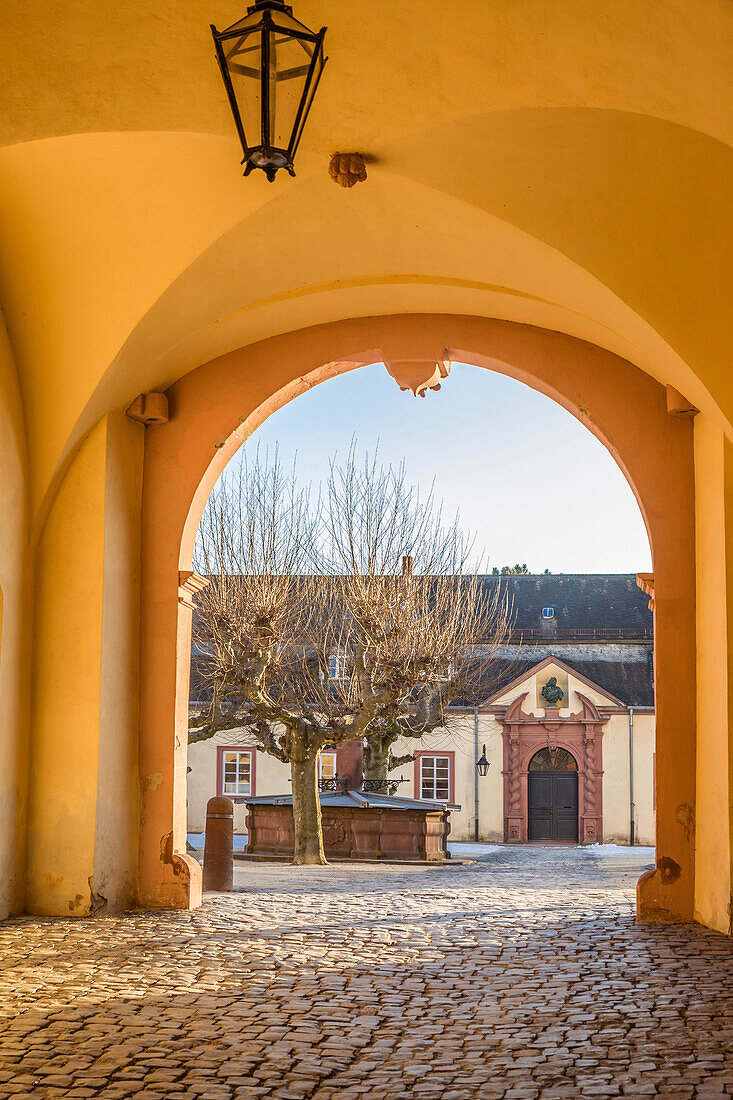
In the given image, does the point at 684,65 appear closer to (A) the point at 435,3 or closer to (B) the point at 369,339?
(A) the point at 435,3

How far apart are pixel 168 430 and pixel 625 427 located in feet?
11.9

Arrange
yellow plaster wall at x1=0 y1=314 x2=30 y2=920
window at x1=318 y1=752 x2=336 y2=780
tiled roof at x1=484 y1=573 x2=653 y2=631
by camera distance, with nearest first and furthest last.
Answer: yellow plaster wall at x1=0 y1=314 x2=30 y2=920 < window at x1=318 y1=752 x2=336 y2=780 < tiled roof at x1=484 y1=573 x2=653 y2=631

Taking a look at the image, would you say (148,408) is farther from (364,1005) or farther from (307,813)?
(307,813)

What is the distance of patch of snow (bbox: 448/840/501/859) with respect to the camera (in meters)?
22.0

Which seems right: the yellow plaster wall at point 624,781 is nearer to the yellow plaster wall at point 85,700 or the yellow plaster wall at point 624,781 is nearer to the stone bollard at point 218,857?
the stone bollard at point 218,857

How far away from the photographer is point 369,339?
8773 millimetres

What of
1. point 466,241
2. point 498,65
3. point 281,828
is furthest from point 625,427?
point 281,828

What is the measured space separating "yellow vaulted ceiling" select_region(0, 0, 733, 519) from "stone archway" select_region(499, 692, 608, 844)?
73.1ft

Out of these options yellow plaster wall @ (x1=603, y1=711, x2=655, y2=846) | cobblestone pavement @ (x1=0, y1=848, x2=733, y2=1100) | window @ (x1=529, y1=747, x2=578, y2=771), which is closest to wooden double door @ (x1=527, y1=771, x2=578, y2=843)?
window @ (x1=529, y1=747, x2=578, y2=771)

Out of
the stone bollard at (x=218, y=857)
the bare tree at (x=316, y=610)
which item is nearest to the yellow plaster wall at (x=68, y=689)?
the stone bollard at (x=218, y=857)

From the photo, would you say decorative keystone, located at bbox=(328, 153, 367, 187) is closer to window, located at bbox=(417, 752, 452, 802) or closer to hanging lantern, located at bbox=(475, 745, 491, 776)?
hanging lantern, located at bbox=(475, 745, 491, 776)

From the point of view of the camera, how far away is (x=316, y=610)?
62.9 feet

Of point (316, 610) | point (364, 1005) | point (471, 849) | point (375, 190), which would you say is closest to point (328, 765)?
point (471, 849)

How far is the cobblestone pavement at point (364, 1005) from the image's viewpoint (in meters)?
4.06
